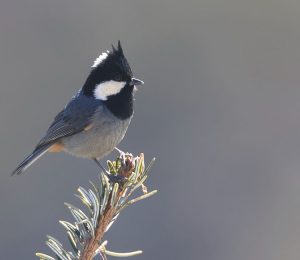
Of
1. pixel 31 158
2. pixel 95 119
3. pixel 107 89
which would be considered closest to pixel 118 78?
pixel 107 89

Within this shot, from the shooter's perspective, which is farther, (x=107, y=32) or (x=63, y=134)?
(x=107, y=32)

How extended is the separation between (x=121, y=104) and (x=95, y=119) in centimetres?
20

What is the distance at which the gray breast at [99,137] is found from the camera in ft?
15.3

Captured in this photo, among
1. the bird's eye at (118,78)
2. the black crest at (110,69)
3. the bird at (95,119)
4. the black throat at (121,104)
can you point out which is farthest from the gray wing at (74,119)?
the bird's eye at (118,78)

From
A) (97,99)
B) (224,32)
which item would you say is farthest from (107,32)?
(97,99)

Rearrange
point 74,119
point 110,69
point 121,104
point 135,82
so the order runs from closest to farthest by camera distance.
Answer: point 110,69 < point 135,82 < point 121,104 < point 74,119

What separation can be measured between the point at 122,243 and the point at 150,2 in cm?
747

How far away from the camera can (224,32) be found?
1572 cm

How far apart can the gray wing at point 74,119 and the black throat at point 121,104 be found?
0.34 ft

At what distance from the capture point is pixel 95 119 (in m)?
4.73

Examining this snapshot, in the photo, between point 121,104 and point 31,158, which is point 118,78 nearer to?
point 121,104

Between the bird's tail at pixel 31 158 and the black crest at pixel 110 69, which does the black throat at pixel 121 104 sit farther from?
the bird's tail at pixel 31 158

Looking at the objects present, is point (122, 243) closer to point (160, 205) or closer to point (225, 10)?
point (160, 205)

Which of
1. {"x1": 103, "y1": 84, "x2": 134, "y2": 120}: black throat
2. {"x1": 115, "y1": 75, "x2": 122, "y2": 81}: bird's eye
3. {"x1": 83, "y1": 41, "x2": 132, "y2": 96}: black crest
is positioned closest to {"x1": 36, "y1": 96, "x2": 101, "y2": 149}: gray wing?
{"x1": 103, "y1": 84, "x2": 134, "y2": 120}: black throat
